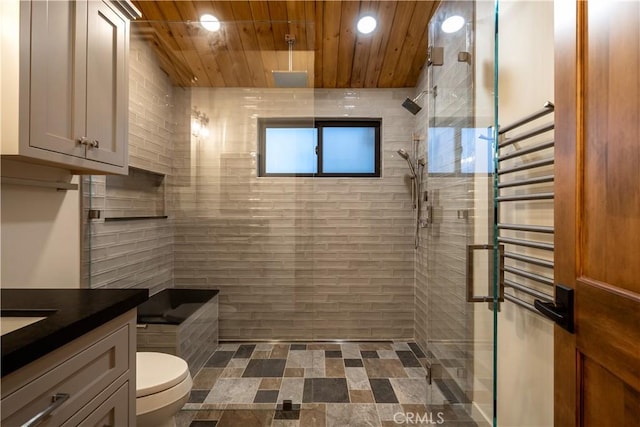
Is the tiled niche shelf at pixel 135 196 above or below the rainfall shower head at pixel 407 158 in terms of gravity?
below

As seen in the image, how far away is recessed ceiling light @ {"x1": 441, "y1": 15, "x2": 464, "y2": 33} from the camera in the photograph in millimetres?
1634

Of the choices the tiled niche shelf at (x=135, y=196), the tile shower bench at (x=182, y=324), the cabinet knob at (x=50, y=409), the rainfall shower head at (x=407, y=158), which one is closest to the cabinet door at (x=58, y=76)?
the cabinet knob at (x=50, y=409)

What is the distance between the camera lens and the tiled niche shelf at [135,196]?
2.20 metres

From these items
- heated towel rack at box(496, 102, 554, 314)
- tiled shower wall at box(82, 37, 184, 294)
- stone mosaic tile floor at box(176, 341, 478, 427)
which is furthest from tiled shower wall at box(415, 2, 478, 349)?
tiled shower wall at box(82, 37, 184, 294)

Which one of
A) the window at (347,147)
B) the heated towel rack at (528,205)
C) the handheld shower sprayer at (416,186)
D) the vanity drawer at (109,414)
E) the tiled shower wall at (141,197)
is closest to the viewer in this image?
the vanity drawer at (109,414)

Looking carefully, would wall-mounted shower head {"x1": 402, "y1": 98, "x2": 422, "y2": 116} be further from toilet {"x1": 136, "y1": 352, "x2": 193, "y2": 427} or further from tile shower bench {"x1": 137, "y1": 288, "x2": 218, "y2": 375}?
toilet {"x1": 136, "y1": 352, "x2": 193, "y2": 427}

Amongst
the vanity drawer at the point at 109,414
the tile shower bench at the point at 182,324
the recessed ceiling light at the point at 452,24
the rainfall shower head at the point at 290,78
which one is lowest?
the tile shower bench at the point at 182,324

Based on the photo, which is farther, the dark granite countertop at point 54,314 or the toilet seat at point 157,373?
the toilet seat at point 157,373

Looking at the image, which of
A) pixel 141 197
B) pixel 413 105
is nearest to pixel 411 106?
pixel 413 105

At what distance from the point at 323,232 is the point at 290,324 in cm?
87

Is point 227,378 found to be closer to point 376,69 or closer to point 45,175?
point 45,175

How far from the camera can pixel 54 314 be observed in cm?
92

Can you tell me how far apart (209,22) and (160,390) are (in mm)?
2338

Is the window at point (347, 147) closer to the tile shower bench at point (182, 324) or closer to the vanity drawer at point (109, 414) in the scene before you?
the tile shower bench at point (182, 324)
